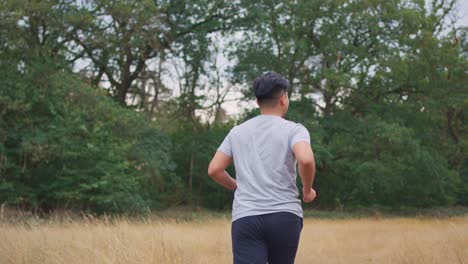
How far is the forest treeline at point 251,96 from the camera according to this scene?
22.0 metres

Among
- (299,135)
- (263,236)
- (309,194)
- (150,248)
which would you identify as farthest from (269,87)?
(150,248)

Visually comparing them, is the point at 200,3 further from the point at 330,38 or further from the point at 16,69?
the point at 16,69

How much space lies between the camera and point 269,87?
11.5 feet

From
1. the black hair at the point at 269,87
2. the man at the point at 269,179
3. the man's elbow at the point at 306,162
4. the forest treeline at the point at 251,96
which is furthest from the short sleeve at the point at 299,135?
the forest treeline at the point at 251,96

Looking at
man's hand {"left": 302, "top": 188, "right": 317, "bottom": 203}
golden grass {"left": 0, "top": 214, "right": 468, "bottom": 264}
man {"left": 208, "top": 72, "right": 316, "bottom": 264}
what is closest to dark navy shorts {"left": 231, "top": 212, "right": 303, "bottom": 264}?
man {"left": 208, "top": 72, "right": 316, "bottom": 264}

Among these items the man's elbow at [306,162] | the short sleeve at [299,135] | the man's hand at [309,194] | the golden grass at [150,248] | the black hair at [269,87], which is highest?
the black hair at [269,87]

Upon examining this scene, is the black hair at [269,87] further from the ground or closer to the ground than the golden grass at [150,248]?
further from the ground

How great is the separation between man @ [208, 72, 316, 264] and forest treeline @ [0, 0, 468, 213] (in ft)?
60.0

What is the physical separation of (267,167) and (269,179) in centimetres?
6

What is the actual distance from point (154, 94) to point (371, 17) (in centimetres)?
993

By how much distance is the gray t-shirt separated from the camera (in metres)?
3.38

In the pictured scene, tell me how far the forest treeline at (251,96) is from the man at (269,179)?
18.3 metres

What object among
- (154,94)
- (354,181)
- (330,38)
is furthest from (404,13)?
(154,94)

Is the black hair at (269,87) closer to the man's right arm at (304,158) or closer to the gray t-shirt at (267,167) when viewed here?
the gray t-shirt at (267,167)
